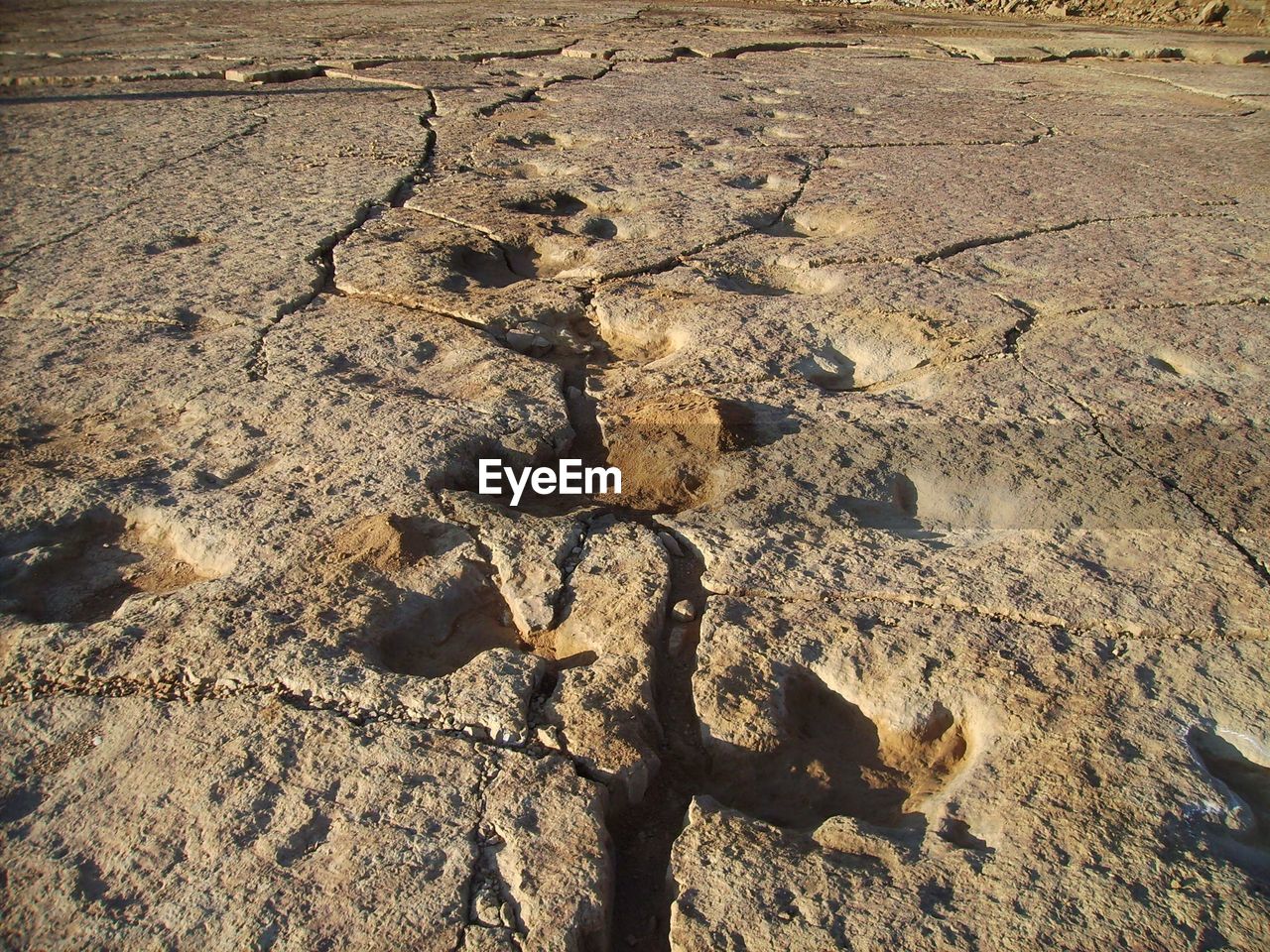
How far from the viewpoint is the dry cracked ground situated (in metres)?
1.08

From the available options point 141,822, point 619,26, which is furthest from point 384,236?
point 619,26

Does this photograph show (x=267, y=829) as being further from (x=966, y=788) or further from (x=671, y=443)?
(x=671, y=443)

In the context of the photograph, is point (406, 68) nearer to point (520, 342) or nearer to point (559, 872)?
point (520, 342)

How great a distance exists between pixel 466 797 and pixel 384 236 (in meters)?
1.92

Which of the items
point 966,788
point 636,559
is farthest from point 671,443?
point 966,788

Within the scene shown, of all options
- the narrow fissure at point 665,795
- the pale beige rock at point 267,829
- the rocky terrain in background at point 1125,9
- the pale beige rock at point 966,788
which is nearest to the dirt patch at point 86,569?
the pale beige rock at point 267,829

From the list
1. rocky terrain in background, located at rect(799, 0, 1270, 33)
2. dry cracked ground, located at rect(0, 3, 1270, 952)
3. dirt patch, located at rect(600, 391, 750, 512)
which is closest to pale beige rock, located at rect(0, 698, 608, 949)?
dry cracked ground, located at rect(0, 3, 1270, 952)

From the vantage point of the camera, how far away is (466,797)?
1.15 meters

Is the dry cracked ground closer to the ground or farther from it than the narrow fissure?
farther from it

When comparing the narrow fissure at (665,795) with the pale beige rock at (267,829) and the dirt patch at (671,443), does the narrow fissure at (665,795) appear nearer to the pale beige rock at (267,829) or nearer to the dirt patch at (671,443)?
the pale beige rock at (267,829)

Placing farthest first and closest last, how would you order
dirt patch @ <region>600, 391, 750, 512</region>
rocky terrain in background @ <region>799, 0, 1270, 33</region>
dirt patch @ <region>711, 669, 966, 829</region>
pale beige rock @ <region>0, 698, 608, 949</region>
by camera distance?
rocky terrain in background @ <region>799, 0, 1270, 33</region>, dirt patch @ <region>600, 391, 750, 512</region>, dirt patch @ <region>711, 669, 966, 829</region>, pale beige rock @ <region>0, 698, 608, 949</region>

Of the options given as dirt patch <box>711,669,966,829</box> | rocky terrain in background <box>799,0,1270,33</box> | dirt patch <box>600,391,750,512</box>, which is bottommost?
rocky terrain in background <box>799,0,1270,33</box>

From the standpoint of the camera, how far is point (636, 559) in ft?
5.04

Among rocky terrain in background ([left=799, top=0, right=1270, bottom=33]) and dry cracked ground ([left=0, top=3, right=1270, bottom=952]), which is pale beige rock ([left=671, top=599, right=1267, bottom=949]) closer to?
dry cracked ground ([left=0, top=3, right=1270, bottom=952])
